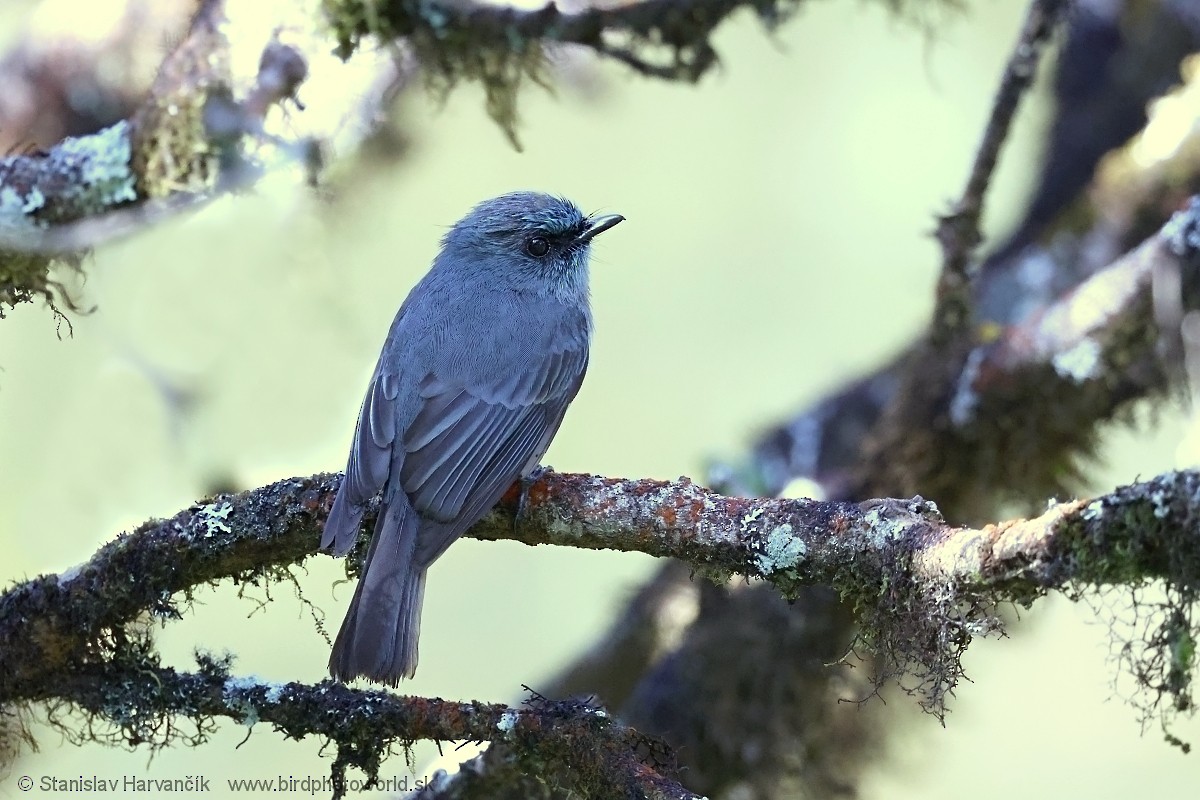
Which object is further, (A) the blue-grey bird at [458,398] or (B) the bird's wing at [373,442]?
(B) the bird's wing at [373,442]

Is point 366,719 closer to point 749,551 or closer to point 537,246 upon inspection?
point 749,551

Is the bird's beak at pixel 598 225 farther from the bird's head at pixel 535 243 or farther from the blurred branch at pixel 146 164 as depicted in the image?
the blurred branch at pixel 146 164

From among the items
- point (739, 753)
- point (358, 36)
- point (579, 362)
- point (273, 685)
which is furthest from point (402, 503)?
point (739, 753)

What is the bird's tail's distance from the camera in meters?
3.47

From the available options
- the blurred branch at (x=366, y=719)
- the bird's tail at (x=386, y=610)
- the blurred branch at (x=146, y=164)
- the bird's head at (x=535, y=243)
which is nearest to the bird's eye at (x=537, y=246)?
the bird's head at (x=535, y=243)

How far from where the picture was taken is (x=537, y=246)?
523cm

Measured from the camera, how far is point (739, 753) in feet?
18.1

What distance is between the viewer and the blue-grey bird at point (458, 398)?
3598mm

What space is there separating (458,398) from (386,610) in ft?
3.28

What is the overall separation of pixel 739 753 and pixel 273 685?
2.83 m

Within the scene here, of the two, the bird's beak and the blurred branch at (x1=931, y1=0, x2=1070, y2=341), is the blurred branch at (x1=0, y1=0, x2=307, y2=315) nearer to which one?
the bird's beak

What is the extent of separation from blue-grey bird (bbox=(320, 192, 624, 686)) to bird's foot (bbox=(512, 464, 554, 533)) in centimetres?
5

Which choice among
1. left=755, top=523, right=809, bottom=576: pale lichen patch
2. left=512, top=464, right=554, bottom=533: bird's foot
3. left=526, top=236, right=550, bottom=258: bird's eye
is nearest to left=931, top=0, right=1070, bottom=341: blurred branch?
left=526, top=236, right=550, bottom=258: bird's eye

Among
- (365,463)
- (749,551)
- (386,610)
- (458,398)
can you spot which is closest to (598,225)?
(458,398)
